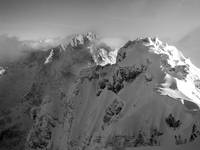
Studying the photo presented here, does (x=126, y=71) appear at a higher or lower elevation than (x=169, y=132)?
higher

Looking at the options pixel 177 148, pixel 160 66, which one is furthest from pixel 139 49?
pixel 177 148

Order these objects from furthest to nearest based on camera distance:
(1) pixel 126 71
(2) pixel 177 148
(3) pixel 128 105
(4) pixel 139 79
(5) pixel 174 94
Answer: (1) pixel 126 71 → (4) pixel 139 79 → (3) pixel 128 105 → (5) pixel 174 94 → (2) pixel 177 148

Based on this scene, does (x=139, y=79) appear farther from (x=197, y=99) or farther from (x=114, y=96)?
(x=197, y=99)

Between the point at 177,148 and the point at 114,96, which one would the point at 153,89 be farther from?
the point at 177,148

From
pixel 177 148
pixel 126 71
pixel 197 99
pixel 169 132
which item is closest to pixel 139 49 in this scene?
pixel 126 71

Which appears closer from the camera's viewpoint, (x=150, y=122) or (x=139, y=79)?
(x=150, y=122)

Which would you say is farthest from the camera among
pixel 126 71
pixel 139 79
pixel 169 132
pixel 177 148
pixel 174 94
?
pixel 126 71

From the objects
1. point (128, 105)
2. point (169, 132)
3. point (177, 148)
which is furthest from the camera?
point (128, 105)

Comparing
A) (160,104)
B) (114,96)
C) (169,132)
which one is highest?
(114,96)

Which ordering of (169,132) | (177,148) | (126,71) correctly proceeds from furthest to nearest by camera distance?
1. (126,71)
2. (169,132)
3. (177,148)
